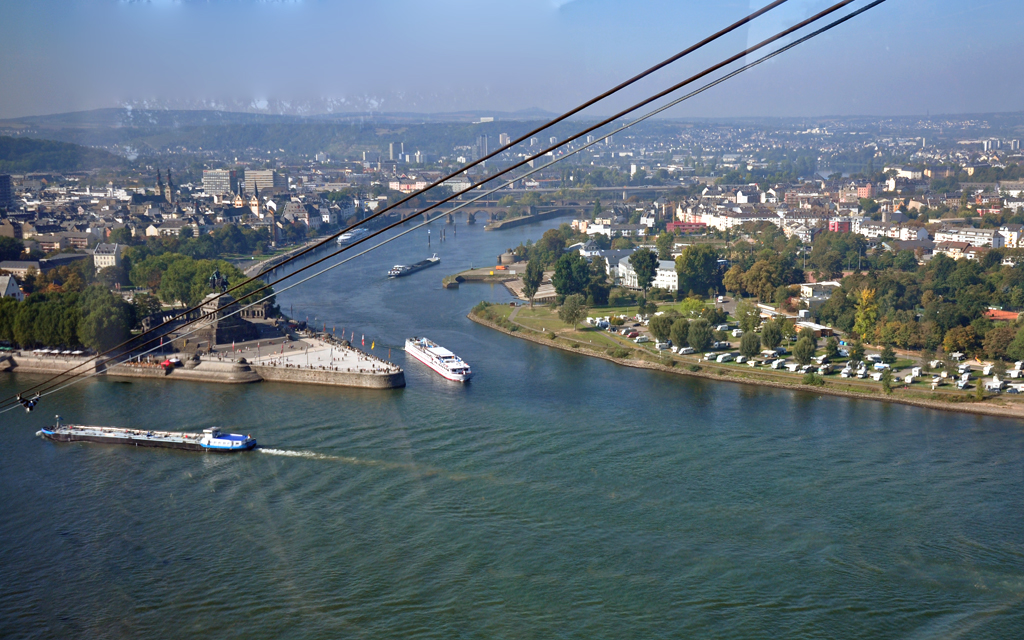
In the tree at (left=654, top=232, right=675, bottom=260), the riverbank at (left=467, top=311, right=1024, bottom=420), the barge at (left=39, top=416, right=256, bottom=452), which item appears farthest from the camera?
the tree at (left=654, top=232, right=675, bottom=260)

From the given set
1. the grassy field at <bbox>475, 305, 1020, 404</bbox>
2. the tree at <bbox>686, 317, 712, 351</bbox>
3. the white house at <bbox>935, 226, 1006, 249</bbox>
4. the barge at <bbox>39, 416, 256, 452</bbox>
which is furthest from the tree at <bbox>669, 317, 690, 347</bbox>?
the white house at <bbox>935, 226, 1006, 249</bbox>

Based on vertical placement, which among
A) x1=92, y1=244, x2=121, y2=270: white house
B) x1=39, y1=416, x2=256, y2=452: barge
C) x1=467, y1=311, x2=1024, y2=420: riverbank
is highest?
x1=92, y1=244, x2=121, y2=270: white house

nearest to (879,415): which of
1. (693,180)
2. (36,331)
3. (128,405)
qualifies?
(128,405)

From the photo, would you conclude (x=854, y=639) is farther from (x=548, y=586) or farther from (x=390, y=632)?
(x=390, y=632)

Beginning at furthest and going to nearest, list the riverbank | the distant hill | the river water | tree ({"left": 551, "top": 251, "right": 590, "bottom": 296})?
the distant hill, tree ({"left": 551, "top": 251, "right": 590, "bottom": 296}), the riverbank, the river water

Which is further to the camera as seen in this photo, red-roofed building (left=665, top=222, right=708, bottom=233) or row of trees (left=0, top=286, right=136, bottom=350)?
red-roofed building (left=665, top=222, right=708, bottom=233)

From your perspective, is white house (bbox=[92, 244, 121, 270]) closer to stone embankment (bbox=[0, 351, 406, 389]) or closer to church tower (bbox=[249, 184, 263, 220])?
stone embankment (bbox=[0, 351, 406, 389])

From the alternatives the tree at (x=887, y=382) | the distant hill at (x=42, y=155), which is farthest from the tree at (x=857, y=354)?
the distant hill at (x=42, y=155)
